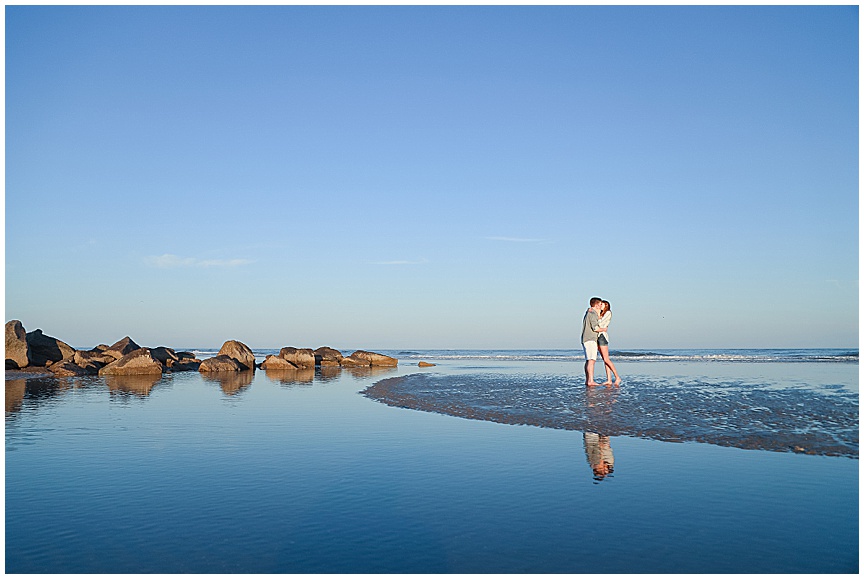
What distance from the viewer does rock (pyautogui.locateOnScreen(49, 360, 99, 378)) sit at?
25.5 m

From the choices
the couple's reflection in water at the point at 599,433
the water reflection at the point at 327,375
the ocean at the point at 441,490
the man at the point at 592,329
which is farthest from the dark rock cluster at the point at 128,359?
the couple's reflection in water at the point at 599,433

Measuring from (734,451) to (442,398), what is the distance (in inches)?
302

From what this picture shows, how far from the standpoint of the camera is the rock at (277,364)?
33.0m

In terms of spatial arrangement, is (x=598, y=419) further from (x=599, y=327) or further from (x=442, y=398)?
(x=599, y=327)

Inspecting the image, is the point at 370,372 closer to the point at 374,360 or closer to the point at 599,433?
the point at 374,360

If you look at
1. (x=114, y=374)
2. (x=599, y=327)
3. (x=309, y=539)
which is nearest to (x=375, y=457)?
(x=309, y=539)

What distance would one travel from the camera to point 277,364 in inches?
1299

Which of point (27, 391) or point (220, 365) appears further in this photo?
point (220, 365)

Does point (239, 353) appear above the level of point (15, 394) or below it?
above

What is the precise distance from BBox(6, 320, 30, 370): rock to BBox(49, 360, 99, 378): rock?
109cm

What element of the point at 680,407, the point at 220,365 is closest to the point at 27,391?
the point at 220,365

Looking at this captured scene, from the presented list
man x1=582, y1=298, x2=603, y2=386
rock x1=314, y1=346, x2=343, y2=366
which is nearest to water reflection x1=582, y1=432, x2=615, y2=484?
man x1=582, y1=298, x2=603, y2=386

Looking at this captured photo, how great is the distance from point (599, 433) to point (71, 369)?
22869mm

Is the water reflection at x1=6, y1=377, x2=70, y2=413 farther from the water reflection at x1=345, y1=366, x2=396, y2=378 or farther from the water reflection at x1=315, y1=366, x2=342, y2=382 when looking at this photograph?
the water reflection at x1=345, y1=366, x2=396, y2=378
